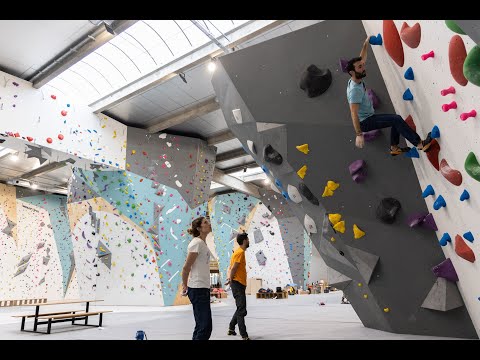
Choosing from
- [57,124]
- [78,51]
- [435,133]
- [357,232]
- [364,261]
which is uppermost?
[78,51]

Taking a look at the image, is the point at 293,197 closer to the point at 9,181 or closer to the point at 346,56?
the point at 346,56

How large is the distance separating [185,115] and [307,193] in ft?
23.0

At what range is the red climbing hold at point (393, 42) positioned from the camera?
9.79 ft

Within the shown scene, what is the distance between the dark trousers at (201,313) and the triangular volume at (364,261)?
2.05 metres

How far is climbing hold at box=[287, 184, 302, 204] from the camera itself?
4555 mm

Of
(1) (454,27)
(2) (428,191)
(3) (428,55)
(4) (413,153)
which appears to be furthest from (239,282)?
(1) (454,27)

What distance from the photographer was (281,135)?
4.20m

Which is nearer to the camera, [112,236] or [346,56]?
[346,56]

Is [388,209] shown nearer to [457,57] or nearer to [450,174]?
[450,174]

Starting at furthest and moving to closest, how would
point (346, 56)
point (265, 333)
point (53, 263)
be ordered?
point (53, 263), point (265, 333), point (346, 56)

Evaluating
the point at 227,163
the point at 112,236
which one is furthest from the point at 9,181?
the point at 227,163

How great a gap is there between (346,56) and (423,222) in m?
1.78

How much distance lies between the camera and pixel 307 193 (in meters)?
4.42

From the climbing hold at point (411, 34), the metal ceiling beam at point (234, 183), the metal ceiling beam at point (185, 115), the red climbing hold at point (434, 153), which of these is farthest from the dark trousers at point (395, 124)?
the metal ceiling beam at point (234, 183)
